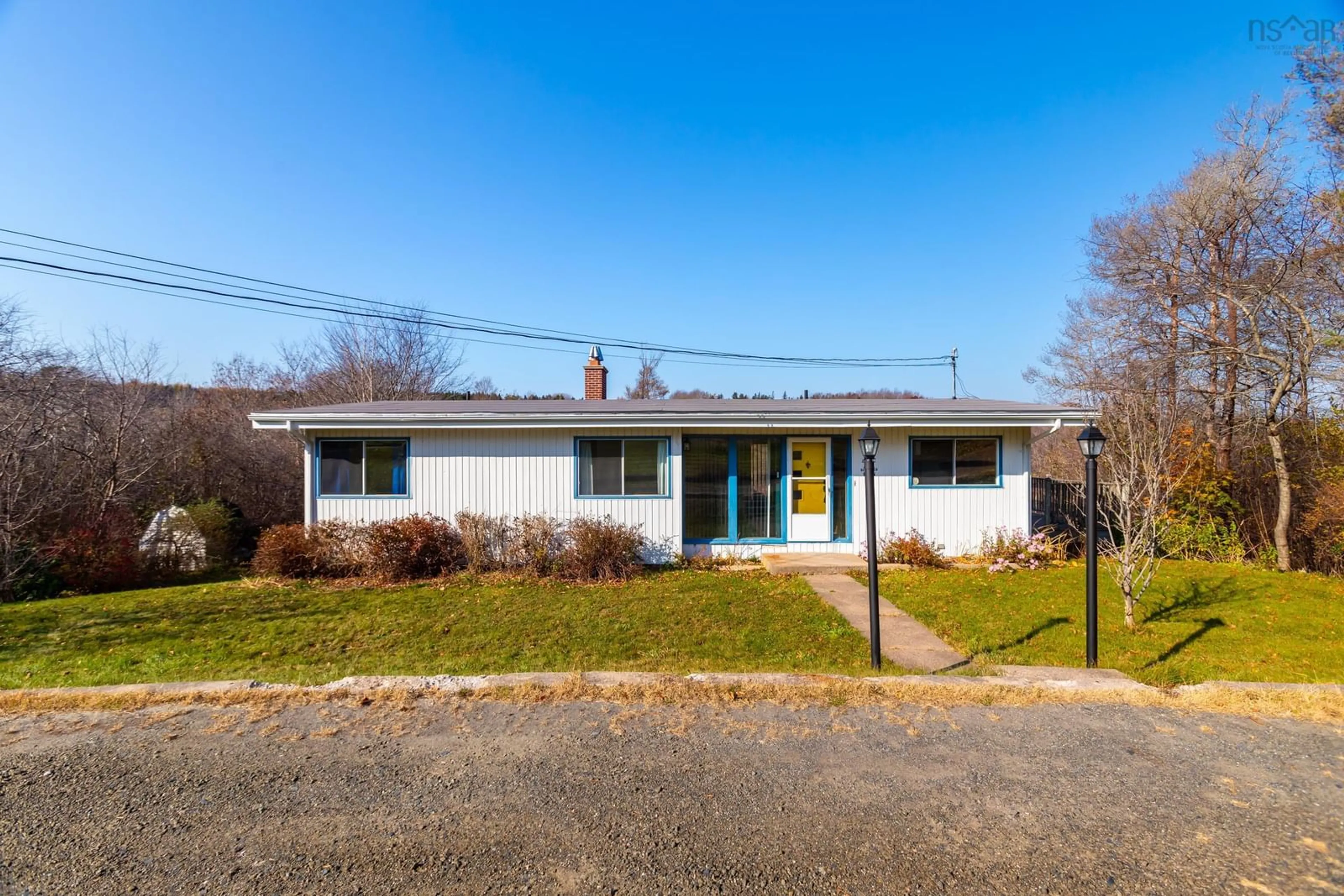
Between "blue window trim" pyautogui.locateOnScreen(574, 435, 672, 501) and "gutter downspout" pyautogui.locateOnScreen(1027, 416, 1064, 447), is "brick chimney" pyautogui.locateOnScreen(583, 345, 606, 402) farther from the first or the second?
"gutter downspout" pyautogui.locateOnScreen(1027, 416, 1064, 447)

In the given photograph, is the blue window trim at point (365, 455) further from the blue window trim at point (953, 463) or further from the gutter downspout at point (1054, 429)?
the gutter downspout at point (1054, 429)

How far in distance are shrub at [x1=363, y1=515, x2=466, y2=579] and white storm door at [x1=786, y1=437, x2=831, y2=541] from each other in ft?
18.4

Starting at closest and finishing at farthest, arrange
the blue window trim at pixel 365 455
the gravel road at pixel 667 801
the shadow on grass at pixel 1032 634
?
the gravel road at pixel 667 801
the shadow on grass at pixel 1032 634
the blue window trim at pixel 365 455

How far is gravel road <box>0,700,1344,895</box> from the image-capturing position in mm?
2611

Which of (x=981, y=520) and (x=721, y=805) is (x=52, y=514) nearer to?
(x=721, y=805)

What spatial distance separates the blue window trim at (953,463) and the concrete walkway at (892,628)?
2.46 m

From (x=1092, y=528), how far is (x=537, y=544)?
7.31m

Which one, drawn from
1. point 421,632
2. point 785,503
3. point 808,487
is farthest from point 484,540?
point 808,487

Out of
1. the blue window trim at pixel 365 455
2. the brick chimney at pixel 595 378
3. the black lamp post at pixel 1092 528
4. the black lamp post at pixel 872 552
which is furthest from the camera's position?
the brick chimney at pixel 595 378

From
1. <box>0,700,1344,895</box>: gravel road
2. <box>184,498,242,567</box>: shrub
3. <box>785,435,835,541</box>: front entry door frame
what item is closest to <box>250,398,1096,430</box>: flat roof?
<box>785,435,835,541</box>: front entry door frame

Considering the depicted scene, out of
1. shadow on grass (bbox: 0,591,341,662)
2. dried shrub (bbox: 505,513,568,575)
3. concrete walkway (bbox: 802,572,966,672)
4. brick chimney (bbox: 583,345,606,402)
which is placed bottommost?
shadow on grass (bbox: 0,591,341,662)

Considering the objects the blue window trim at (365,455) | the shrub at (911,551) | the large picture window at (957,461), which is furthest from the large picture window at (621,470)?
the large picture window at (957,461)

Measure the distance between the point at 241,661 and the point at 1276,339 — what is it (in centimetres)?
1653

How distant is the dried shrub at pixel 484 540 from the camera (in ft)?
31.7
